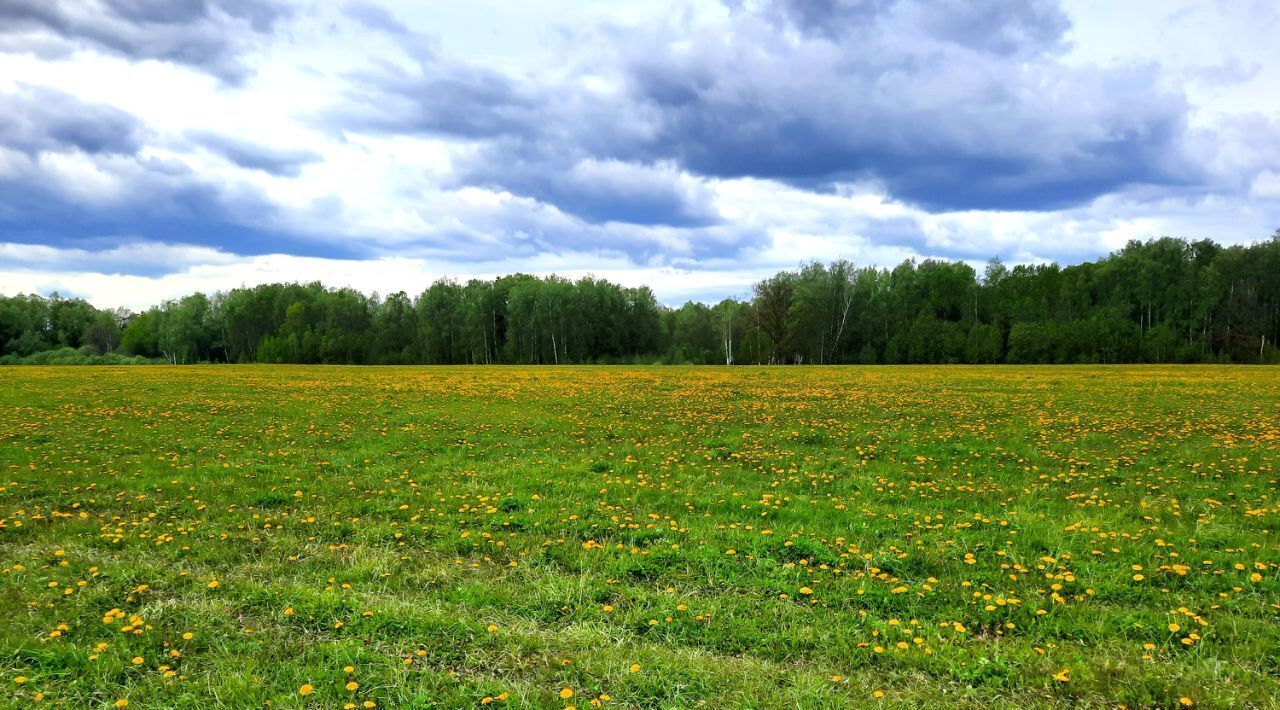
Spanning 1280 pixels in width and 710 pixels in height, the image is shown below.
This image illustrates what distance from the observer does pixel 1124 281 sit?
8619 centimetres

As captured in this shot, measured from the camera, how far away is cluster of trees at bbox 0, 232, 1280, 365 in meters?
79.6

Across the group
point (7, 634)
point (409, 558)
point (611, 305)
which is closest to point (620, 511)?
point (409, 558)

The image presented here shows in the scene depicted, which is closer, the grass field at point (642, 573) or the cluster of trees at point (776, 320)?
the grass field at point (642, 573)

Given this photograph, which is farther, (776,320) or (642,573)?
(776,320)

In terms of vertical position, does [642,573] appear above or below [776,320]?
below

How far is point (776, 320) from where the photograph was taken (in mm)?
87125

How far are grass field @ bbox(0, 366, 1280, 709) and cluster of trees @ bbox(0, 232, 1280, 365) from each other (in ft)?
255

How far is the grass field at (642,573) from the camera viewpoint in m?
4.77

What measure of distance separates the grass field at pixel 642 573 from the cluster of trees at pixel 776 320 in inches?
3060

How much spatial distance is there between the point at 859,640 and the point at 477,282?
111 metres

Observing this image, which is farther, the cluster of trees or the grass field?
the cluster of trees

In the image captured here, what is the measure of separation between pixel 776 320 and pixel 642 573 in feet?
272

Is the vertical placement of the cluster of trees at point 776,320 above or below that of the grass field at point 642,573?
above

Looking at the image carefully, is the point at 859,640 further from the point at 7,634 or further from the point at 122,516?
the point at 122,516
